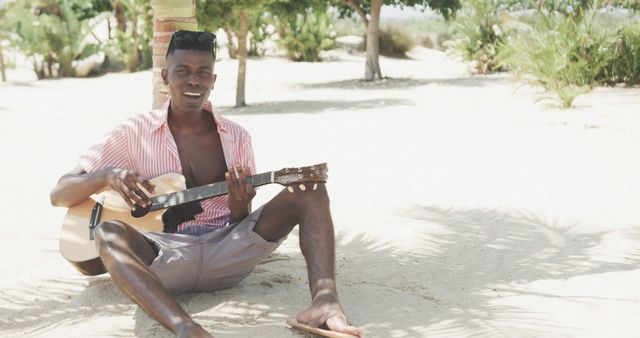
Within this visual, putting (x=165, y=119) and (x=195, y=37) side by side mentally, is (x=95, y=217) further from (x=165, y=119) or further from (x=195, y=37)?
(x=195, y=37)

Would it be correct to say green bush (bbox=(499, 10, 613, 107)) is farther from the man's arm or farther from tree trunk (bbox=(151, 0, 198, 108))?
the man's arm

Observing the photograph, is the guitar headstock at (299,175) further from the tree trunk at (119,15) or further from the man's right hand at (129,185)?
the tree trunk at (119,15)

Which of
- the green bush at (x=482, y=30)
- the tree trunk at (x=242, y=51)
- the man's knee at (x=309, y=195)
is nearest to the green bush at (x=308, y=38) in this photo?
the green bush at (x=482, y=30)

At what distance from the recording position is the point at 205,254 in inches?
132

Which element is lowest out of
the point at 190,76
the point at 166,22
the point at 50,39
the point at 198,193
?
the point at 50,39

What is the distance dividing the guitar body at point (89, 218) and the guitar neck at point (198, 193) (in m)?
0.07

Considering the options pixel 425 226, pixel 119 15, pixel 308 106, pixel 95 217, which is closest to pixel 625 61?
pixel 308 106

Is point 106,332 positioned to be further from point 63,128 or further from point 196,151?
point 63,128

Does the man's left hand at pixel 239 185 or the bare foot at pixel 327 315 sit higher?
the man's left hand at pixel 239 185

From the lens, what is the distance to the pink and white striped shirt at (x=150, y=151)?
3.49 m

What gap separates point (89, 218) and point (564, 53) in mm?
11878

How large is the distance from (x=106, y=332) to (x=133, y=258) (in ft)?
1.53

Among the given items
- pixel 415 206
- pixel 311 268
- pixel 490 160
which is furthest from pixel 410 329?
pixel 490 160

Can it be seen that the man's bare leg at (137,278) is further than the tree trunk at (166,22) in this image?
No
